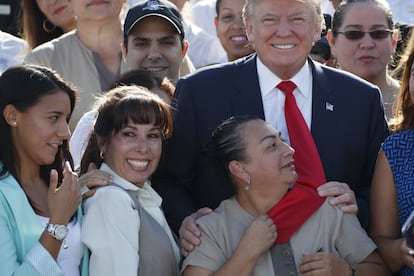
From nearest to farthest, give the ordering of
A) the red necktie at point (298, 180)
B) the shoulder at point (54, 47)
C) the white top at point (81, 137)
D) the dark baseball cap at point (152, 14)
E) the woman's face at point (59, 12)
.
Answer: the red necktie at point (298, 180), the white top at point (81, 137), the dark baseball cap at point (152, 14), the shoulder at point (54, 47), the woman's face at point (59, 12)

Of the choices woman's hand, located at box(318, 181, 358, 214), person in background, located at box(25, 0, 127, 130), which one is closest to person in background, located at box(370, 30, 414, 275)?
woman's hand, located at box(318, 181, 358, 214)

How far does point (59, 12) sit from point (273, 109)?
2576 millimetres

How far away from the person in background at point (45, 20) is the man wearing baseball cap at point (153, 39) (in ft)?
3.80

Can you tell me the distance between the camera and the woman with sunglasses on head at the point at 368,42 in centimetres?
620

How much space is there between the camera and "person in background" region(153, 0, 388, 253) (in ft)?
16.1

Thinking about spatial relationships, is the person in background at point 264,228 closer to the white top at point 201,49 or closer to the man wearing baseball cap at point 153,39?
the man wearing baseball cap at point 153,39

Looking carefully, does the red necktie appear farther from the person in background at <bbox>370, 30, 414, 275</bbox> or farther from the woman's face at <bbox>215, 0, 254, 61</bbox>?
the woman's face at <bbox>215, 0, 254, 61</bbox>

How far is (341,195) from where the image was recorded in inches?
180

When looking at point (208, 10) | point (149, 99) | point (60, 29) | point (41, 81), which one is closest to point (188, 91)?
point (149, 99)

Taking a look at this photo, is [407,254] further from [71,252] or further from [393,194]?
[71,252]

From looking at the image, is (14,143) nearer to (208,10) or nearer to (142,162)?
(142,162)

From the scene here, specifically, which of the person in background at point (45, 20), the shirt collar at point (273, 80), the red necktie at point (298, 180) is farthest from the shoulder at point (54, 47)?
the red necktie at point (298, 180)

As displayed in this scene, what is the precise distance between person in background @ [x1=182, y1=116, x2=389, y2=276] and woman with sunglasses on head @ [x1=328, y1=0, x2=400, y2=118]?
170 cm

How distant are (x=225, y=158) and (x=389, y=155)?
0.77 meters
